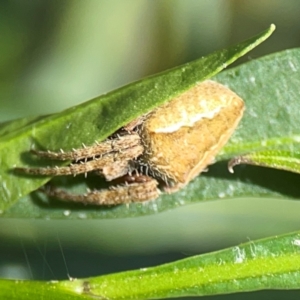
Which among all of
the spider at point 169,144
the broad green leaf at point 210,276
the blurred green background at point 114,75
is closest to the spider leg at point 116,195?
the spider at point 169,144

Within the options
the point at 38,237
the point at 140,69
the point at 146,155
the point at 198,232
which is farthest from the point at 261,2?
the point at 146,155

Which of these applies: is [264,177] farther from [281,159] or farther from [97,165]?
[97,165]

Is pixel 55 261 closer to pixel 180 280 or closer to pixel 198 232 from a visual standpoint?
pixel 198 232

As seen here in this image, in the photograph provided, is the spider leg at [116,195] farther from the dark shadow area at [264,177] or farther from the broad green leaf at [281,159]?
the broad green leaf at [281,159]

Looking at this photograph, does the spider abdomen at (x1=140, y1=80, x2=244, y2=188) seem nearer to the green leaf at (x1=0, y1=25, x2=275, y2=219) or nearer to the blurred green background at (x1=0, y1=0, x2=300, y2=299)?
the green leaf at (x1=0, y1=25, x2=275, y2=219)

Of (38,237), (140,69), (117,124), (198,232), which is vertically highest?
(117,124)

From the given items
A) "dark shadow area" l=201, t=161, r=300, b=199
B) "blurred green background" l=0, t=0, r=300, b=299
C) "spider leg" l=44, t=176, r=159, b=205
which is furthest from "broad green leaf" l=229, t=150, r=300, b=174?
"blurred green background" l=0, t=0, r=300, b=299
